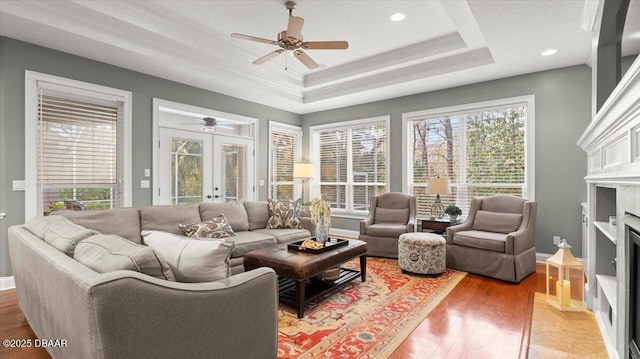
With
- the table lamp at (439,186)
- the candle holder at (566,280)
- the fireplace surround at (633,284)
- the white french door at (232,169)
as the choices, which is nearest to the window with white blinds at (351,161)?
the table lamp at (439,186)

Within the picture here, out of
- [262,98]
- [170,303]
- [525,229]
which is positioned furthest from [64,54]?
[525,229]

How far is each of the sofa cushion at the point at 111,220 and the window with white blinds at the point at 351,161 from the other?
402 cm

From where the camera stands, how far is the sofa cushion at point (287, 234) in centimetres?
399

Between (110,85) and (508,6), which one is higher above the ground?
(508,6)

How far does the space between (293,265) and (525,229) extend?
2875 millimetres

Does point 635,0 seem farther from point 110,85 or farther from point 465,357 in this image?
point 110,85

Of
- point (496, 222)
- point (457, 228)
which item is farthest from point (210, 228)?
point (496, 222)

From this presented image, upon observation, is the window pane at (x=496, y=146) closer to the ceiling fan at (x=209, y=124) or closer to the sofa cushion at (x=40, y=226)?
the ceiling fan at (x=209, y=124)

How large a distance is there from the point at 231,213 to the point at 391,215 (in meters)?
2.45

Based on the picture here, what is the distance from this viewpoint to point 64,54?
3689 mm

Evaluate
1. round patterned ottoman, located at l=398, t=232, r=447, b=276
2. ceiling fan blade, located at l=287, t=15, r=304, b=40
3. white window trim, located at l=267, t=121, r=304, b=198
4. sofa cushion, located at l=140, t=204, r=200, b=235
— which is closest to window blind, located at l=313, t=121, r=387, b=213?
white window trim, located at l=267, t=121, r=304, b=198

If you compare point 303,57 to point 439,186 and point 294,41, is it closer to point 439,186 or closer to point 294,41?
point 294,41

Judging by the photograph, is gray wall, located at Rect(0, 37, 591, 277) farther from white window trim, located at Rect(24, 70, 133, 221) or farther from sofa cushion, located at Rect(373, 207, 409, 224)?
sofa cushion, located at Rect(373, 207, 409, 224)

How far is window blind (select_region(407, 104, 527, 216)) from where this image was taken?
15.1ft
